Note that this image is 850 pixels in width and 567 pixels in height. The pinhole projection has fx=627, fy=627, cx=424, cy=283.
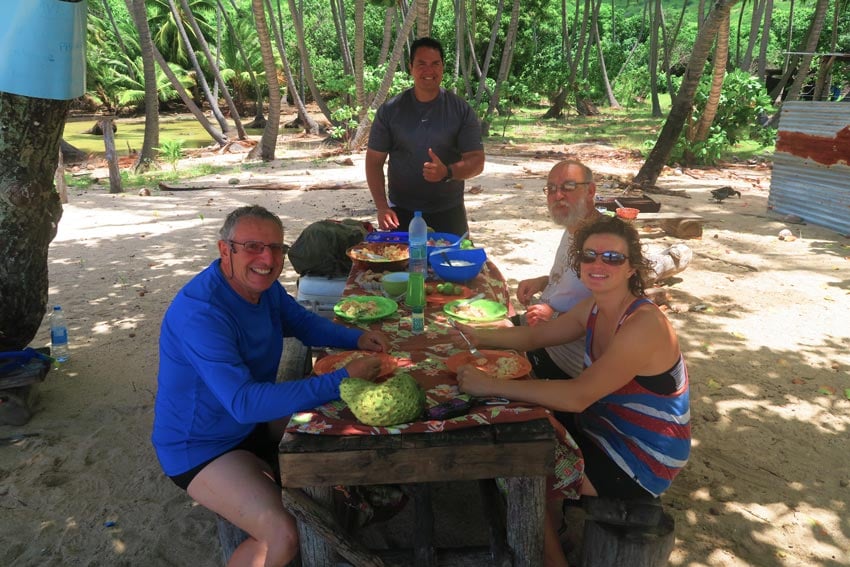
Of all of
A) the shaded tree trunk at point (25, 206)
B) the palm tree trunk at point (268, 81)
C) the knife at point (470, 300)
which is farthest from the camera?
the palm tree trunk at point (268, 81)

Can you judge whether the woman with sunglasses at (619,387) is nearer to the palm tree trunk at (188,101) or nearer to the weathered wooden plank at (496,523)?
the weathered wooden plank at (496,523)

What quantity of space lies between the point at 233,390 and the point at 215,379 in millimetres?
87

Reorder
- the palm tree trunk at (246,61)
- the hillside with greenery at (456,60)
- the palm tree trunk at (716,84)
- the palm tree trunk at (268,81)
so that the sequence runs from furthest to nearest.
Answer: the palm tree trunk at (246,61) → the hillside with greenery at (456,60) → the palm tree trunk at (268,81) → the palm tree trunk at (716,84)

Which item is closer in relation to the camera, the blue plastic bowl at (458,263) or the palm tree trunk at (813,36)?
the blue plastic bowl at (458,263)

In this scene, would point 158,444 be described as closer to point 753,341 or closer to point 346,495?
point 346,495

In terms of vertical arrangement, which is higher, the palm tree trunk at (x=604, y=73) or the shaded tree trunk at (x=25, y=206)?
the palm tree trunk at (x=604, y=73)

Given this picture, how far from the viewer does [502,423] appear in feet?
7.22

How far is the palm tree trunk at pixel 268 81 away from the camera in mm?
13453

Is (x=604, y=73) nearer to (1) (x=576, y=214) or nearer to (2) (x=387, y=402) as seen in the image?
(1) (x=576, y=214)

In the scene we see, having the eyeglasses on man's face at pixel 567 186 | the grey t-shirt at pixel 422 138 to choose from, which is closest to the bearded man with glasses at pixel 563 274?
the eyeglasses on man's face at pixel 567 186

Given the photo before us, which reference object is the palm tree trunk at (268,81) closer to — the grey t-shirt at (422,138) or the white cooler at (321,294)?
→ the grey t-shirt at (422,138)

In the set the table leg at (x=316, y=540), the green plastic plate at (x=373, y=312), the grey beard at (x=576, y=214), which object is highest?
the grey beard at (x=576, y=214)

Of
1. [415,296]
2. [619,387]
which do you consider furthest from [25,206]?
[619,387]

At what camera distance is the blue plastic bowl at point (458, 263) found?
3.71 meters
